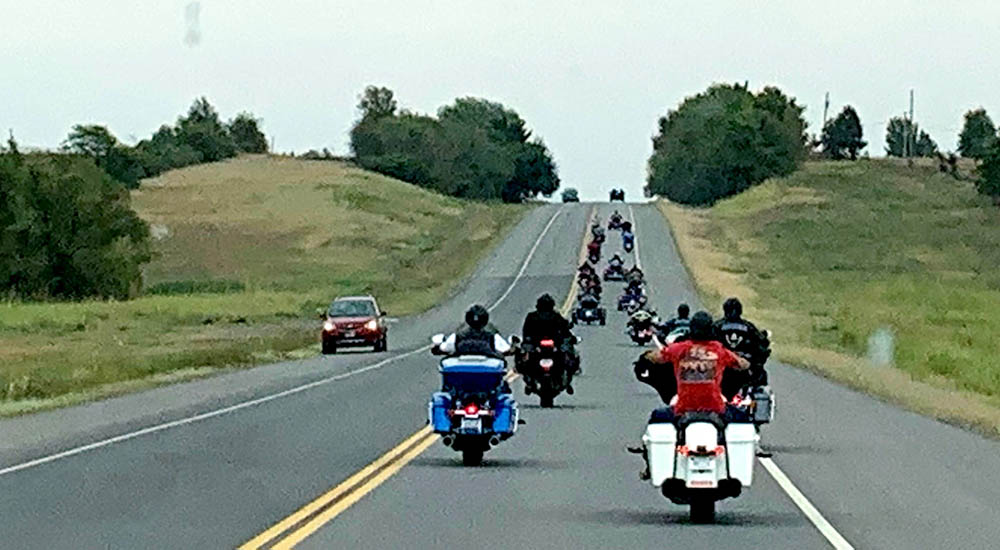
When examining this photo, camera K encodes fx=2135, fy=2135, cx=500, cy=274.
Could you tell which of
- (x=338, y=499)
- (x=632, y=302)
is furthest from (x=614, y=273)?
(x=338, y=499)

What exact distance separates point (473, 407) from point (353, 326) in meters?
34.6

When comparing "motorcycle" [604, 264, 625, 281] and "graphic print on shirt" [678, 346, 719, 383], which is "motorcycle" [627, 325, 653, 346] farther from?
"graphic print on shirt" [678, 346, 719, 383]

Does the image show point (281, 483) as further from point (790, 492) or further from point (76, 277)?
point (76, 277)

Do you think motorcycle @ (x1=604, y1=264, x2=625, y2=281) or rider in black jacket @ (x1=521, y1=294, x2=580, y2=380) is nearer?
rider in black jacket @ (x1=521, y1=294, x2=580, y2=380)

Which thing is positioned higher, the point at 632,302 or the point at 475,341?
the point at 475,341

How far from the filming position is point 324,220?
142750 millimetres

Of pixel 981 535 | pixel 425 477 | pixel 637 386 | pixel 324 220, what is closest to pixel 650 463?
pixel 981 535

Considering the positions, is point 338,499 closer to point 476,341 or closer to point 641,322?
point 476,341

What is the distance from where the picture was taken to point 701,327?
1762 cm

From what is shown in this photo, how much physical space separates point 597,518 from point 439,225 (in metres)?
128

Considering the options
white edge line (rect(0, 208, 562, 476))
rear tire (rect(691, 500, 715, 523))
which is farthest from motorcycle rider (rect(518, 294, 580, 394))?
rear tire (rect(691, 500, 715, 523))

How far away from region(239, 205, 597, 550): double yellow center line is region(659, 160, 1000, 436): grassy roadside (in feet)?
25.9

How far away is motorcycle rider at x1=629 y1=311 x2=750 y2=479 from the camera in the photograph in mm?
17312

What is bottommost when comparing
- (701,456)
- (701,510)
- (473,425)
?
(701,510)
